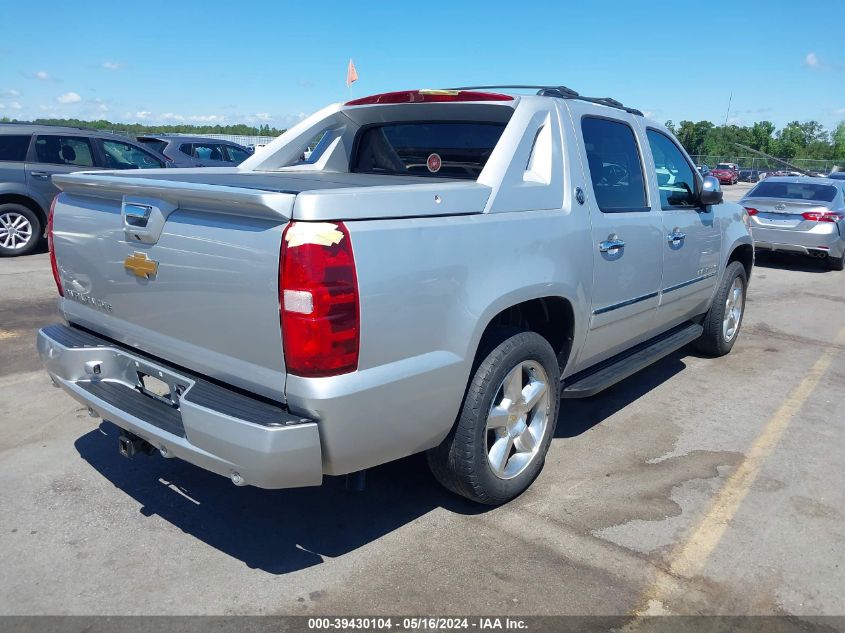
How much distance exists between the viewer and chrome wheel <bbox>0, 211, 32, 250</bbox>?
10000 millimetres

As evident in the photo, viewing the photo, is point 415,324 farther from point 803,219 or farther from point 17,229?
point 803,219

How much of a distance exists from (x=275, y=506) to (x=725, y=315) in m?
4.36

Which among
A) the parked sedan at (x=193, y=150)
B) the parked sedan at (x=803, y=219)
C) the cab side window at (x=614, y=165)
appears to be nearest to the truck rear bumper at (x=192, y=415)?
the cab side window at (x=614, y=165)

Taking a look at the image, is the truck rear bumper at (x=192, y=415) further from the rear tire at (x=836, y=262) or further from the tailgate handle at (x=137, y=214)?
the rear tire at (x=836, y=262)

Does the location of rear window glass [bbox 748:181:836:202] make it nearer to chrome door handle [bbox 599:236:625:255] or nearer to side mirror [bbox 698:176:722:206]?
side mirror [bbox 698:176:722:206]

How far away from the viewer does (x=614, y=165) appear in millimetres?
4242

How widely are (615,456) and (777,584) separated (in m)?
1.30

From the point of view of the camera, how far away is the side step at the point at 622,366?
13.0 feet

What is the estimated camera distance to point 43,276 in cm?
869

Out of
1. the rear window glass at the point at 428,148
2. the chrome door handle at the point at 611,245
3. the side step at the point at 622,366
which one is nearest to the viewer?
the chrome door handle at the point at 611,245

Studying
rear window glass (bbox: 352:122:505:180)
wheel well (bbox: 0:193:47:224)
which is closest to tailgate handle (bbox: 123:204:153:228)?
rear window glass (bbox: 352:122:505:180)

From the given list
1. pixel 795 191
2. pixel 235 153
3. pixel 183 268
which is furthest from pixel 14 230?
pixel 795 191

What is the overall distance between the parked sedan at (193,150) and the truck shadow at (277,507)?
1035 cm

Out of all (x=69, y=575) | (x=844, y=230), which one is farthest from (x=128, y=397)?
(x=844, y=230)
